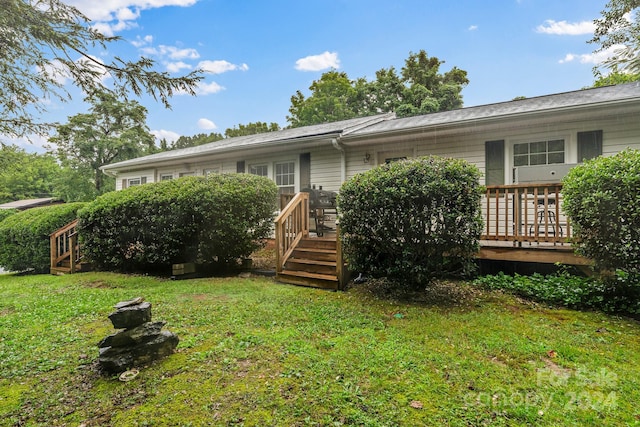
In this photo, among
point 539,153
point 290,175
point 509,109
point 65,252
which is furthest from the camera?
point 290,175

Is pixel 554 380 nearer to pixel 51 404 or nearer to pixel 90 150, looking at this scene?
pixel 51 404

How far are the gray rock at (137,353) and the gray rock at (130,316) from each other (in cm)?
17

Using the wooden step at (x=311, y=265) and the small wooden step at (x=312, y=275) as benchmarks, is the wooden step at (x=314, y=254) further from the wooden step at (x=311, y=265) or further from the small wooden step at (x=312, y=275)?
the small wooden step at (x=312, y=275)

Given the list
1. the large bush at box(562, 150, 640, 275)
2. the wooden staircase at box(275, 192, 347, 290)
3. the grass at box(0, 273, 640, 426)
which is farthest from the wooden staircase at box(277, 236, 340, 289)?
the large bush at box(562, 150, 640, 275)

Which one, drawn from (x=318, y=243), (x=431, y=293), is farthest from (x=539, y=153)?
(x=318, y=243)

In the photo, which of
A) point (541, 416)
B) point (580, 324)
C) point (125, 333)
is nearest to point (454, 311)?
point (580, 324)

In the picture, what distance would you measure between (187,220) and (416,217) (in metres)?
4.07

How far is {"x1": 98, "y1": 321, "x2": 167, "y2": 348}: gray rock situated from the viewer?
8.32 ft

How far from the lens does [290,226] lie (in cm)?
590

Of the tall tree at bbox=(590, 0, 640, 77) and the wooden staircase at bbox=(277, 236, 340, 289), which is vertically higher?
the tall tree at bbox=(590, 0, 640, 77)

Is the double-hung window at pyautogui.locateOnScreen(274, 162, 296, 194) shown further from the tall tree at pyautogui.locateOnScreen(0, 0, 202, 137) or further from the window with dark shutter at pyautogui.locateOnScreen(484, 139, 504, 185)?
the tall tree at pyautogui.locateOnScreen(0, 0, 202, 137)

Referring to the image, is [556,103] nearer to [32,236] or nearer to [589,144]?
[589,144]

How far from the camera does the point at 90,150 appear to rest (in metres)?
20.7

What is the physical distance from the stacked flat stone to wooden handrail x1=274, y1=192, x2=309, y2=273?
281 cm
